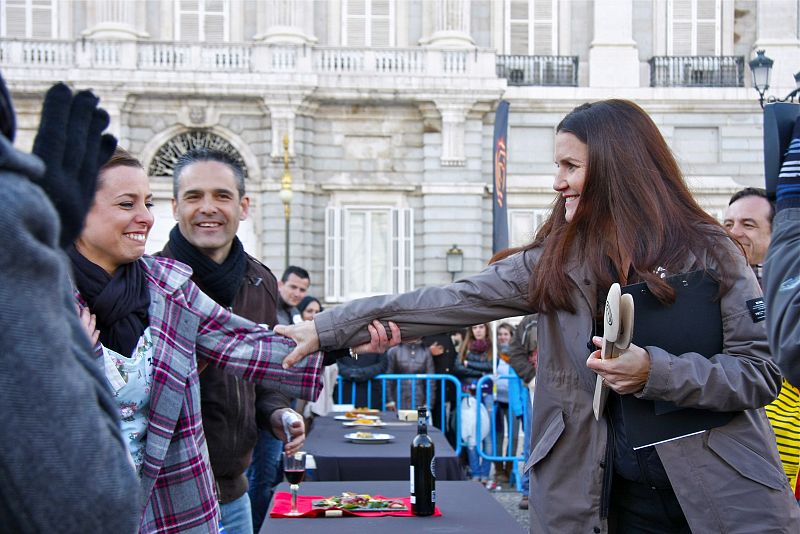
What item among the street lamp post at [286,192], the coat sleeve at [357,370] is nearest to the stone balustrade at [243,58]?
the street lamp post at [286,192]

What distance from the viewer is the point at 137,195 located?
10.2 ft

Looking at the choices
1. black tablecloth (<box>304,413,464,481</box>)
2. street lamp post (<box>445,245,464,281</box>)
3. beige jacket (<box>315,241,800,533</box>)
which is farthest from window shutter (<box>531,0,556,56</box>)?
beige jacket (<box>315,241,800,533</box>)

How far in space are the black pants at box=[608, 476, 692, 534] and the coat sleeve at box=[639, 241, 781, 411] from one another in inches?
10.8

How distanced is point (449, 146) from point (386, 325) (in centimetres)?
2045

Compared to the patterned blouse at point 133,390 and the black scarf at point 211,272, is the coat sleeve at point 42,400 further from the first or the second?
the black scarf at point 211,272

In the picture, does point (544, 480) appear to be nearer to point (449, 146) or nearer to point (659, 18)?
point (449, 146)

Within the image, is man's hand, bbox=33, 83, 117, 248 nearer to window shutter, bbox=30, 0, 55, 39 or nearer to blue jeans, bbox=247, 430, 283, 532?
blue jeans, bbox=247, 430, 283, 532

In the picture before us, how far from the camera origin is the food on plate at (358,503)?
12.4 ft

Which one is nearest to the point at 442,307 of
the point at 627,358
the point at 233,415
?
the point at 627,358

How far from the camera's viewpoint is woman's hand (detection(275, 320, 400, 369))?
3307 mm

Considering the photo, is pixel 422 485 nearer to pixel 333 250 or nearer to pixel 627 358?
pixel 627 358

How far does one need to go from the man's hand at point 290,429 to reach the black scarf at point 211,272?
1.63ft

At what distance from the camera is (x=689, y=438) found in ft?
9.09

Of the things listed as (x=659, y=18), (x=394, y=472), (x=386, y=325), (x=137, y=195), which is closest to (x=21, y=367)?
(x=137, y=195)
